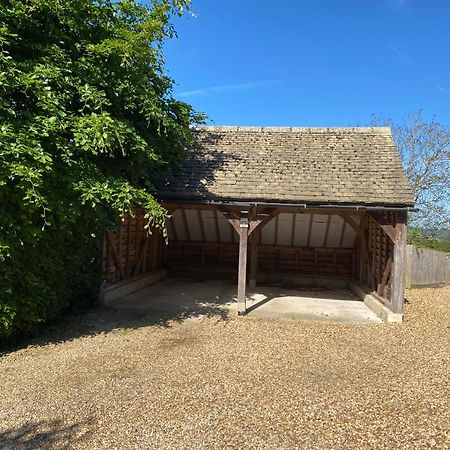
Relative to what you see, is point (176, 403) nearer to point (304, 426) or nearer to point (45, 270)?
point (304, 426)

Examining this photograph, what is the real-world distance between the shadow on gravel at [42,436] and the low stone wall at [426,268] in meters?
12.2

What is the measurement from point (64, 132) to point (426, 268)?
12823mm

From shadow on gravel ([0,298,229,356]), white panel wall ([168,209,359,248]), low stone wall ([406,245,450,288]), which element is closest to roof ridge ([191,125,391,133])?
white panel wall ([168,209,359,248])

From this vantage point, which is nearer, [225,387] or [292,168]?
[225,387]

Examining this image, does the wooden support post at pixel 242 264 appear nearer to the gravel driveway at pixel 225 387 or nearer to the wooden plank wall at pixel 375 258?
the gravel driveway at pixel 225 387

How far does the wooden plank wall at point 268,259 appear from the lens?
13.6 meters

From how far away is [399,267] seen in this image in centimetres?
802

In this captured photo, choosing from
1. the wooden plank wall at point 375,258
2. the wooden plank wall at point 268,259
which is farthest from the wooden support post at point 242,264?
the wooden plank wall at point 268,259

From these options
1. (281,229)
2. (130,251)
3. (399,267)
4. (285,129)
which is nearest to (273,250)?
(281,229)

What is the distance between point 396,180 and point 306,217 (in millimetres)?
3788

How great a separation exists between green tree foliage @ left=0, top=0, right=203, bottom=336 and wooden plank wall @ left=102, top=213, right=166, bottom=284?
2.53m

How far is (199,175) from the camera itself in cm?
948

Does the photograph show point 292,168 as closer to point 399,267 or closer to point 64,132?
point 399,267

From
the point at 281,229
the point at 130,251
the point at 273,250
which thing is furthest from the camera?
the point at 273,250
